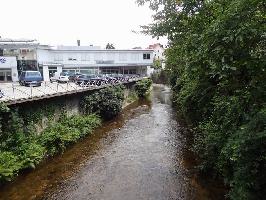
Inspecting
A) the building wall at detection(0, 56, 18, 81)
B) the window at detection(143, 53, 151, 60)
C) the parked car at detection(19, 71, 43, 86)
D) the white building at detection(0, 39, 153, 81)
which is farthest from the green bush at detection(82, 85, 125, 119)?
the window at detection(143, 53, 151, 60)

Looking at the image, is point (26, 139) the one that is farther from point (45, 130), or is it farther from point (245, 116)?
point (245, 116)

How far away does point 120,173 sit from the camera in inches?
602

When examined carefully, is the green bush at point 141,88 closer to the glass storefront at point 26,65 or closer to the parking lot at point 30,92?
the glass storefront at point 26,65

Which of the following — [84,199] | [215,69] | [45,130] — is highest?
[215,69]

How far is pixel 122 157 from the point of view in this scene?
58.7 feet

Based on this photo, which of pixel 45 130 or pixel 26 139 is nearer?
pixel 26 139

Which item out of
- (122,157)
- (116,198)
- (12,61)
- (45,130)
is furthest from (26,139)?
(12,61)

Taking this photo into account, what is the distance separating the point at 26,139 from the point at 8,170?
364cm

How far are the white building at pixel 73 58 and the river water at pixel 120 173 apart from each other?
1440 inches

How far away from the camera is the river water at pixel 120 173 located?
42.5ft

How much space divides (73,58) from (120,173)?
2102 inches

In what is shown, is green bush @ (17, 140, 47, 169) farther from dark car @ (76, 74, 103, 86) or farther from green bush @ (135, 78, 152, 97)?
green bush @ (135, 78, 152, 97)

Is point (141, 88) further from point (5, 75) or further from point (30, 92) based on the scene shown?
point (30, 92)

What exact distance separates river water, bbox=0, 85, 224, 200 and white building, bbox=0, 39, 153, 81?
3658 cm
